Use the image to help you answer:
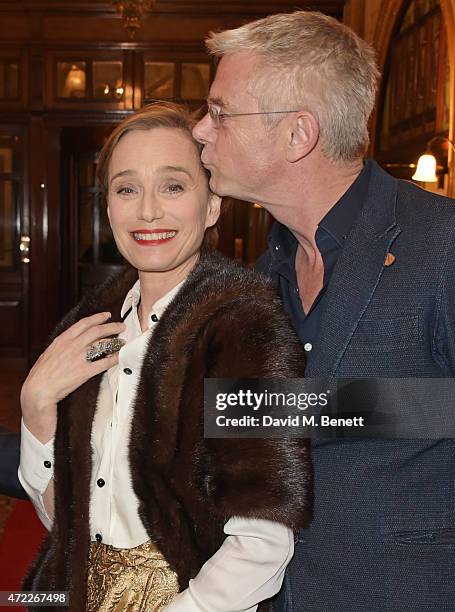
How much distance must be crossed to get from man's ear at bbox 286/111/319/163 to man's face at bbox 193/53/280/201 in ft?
0.12

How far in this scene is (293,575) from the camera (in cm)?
172

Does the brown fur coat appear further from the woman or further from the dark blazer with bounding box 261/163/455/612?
the dark blazer with bounding box 261/163/455/612

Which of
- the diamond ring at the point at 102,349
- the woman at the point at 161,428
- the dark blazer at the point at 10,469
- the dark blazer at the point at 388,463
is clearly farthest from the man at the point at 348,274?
the dark blazer at the point at 10,469

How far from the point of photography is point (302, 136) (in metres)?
1.81

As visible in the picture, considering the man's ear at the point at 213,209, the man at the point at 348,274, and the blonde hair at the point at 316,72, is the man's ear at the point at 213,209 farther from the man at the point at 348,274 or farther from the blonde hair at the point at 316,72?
the blonde hair at the point at 316,72

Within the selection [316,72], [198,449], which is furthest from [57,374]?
[316,72]

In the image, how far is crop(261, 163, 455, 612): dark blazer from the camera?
63.6 inches

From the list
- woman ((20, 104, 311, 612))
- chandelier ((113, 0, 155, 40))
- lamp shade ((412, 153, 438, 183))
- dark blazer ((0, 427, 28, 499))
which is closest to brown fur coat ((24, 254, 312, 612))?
woman ((20, 104, 311, 612))

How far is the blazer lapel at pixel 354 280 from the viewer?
1.64 meters

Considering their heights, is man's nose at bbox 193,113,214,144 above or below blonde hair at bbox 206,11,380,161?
below

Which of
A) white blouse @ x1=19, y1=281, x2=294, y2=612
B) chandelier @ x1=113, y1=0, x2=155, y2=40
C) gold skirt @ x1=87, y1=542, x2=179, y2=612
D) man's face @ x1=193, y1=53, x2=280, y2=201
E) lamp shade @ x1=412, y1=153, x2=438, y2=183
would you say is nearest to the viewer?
white blouse @ x1=19, y1=281, x2=294, y2=612

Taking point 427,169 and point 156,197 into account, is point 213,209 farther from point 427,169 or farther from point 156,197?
point 427,169

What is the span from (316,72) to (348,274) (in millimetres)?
482

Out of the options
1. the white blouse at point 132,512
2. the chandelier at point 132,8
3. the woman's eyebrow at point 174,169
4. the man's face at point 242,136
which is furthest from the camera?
the chandelier at point 132,8
